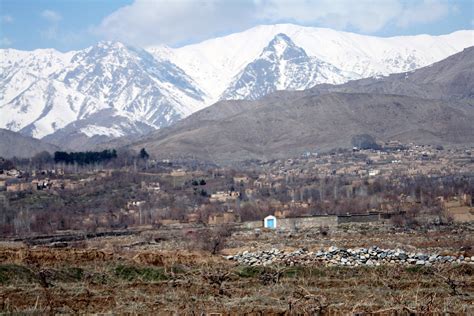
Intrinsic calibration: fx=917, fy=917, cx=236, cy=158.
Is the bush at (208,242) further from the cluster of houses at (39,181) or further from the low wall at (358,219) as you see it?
the cluster of houses at (39,181)

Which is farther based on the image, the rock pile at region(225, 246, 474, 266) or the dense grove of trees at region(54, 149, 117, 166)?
the dense grove of trees at region(54, 149, 117, 166)

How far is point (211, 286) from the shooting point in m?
23.0

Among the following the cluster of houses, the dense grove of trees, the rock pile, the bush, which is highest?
the dense grove of trees

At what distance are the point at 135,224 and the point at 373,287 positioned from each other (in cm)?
6358

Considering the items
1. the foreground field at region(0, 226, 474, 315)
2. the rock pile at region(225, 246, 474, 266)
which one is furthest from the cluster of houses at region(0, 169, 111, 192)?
the rock pile at region(225, 246, 474, 266)

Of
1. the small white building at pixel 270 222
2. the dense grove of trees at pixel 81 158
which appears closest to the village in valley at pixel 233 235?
the small white building at pixel 270 222

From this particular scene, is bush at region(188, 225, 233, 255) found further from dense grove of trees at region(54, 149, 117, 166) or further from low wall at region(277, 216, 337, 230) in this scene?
A: dense grove of trees at region(54, 149, 117, 166)

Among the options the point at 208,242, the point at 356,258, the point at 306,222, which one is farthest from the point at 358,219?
the point at 356,258

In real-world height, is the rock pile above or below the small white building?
above

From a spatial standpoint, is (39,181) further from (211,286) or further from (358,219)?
(211,286)

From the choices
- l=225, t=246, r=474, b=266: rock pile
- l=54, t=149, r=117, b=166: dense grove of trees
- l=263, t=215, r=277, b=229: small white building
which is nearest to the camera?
l=225, t=246, r=474, b=266: rock pile

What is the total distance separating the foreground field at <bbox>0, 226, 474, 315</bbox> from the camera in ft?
61.7

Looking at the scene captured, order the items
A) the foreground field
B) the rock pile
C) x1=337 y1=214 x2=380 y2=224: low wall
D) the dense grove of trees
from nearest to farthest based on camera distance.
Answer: the foreground field → the rock pile → x1=337 y1=214 x2=380 y2=224: low wall → the dense grove of trees

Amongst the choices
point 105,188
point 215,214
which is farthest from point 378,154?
point 215,214
